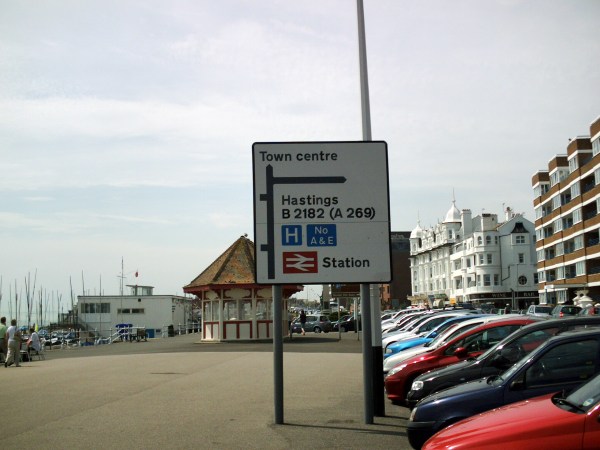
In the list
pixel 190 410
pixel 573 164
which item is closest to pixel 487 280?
pixel 573 164

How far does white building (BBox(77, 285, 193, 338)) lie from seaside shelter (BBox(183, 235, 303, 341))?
114 feet

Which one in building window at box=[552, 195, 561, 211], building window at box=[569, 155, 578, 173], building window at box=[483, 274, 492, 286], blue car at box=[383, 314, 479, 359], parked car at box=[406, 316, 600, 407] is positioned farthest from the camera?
building window at box=[483, 274, 492, 286]

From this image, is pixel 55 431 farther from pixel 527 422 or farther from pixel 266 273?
pixel 527 422

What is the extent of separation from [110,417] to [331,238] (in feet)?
15.5

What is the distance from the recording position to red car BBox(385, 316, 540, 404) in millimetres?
11461

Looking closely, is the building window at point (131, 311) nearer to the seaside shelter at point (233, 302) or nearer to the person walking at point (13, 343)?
the seaside shelter at point (233, 302)

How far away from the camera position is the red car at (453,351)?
11.5m

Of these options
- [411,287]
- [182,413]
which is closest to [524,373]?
[182,413]

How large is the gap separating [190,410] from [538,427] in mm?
8380

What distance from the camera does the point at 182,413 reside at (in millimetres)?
11977

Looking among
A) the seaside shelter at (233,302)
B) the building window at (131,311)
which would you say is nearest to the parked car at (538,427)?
the seaside shelter at (233,302)

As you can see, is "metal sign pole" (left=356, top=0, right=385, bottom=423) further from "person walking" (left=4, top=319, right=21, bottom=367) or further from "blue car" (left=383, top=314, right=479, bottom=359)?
"person walking" (left=4, top=319, right=21, bottom=367)

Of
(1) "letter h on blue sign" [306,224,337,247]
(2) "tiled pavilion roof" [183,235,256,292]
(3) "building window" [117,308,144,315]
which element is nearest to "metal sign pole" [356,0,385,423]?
(1) "letter h on blue sign" [306,224,337,247]

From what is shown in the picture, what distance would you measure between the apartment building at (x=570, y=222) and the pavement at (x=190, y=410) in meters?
46.5
